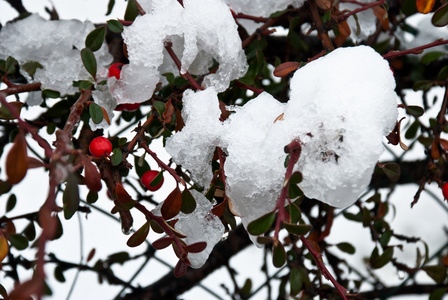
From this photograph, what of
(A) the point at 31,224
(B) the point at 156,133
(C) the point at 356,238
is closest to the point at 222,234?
(B) the point at 156,133

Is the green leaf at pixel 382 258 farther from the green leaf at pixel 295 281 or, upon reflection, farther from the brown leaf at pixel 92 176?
the brown leaf at pixel 92 176

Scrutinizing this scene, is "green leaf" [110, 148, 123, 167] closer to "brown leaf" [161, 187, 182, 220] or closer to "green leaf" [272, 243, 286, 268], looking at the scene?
"brown leaf" [161, 187, 182, 220]

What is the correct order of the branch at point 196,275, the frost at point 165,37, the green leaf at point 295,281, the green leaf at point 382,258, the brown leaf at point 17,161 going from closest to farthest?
1. the brown leaf at point 17,161
2. the frost at point 165,37
3. the green leaf at point 295,281
4. the green leaf at point 382,258
5. the branch at point 196,275

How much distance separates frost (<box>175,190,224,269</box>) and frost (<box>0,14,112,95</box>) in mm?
323

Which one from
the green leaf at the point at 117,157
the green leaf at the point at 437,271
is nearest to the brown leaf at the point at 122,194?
the green leaf at the point at 117,157

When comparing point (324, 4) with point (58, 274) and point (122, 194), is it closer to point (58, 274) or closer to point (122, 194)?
point (122, 194)

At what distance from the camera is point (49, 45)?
886mm

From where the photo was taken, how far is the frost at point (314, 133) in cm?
51

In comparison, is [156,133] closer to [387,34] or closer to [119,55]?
[119,55]

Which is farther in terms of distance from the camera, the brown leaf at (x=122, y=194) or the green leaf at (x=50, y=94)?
the green leaf at (x=50, y=94)

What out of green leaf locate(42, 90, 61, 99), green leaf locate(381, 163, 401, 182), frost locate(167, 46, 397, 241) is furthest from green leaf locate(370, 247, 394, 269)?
green leaf locate(42, 90, 61, 99)

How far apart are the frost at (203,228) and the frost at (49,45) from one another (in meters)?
0.32

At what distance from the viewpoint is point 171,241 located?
0.60 meters

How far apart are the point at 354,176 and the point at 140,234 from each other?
27cm
